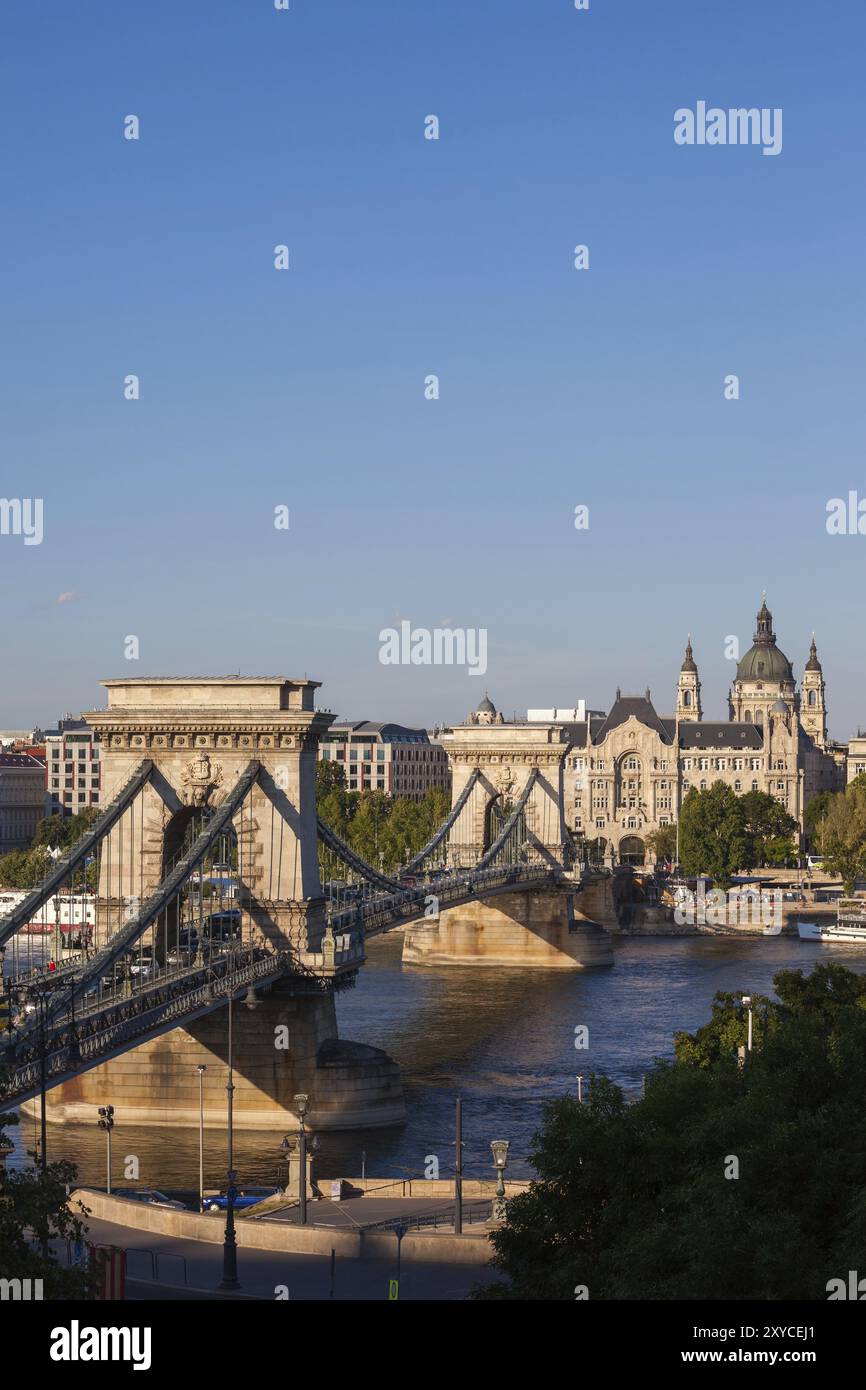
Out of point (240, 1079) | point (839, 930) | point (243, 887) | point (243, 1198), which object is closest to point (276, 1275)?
point (243, 1198)

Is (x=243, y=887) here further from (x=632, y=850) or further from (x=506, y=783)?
(x=632, y=850)

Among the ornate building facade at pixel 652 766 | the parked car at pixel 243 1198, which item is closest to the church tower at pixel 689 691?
the ornate building facade at pixel 652 766

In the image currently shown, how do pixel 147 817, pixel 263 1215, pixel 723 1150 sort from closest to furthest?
pixel 723 1150 < pixel 263 1215 < pixel 147 817

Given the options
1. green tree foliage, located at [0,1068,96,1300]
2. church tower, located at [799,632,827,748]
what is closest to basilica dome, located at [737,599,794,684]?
church tower, located at [799,632,827,748]

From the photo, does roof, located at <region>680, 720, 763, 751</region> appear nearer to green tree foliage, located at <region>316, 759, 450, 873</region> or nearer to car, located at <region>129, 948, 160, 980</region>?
green tree foliage, located at <region>316, 759, 450, 873</region>

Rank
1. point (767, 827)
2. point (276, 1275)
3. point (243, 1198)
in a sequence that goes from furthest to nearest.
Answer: point (767, 827) → point (243, 1198) → point (276, 1275)
